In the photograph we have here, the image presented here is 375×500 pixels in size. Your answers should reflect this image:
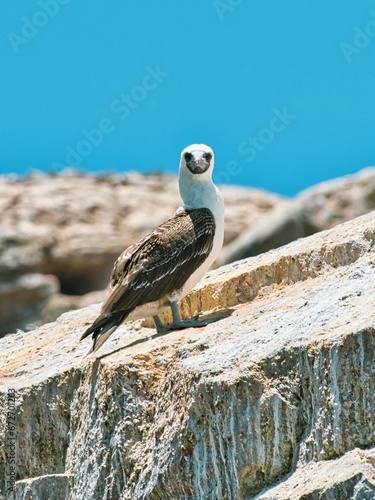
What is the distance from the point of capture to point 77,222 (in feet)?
114

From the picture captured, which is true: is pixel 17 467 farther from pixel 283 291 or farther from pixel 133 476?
pixel 283 291

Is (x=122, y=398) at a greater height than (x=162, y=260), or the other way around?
(x=162, y=260)

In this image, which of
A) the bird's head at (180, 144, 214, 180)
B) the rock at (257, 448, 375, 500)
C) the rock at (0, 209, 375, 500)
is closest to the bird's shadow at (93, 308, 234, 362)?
the rock at (0, 209, 375, 500)

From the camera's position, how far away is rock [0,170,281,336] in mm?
33000

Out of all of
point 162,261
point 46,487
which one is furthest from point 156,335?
point 46,487

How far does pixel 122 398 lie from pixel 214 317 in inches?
68.4

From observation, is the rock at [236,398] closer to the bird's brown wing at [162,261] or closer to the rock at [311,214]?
the bird's brown wing at [162,261]

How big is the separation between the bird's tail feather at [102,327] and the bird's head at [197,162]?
2.28m

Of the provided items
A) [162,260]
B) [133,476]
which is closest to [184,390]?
[133,476]

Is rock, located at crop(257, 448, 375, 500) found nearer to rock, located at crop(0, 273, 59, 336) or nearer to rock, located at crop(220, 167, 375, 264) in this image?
rock, located at crop(220, 167, 375, 264)

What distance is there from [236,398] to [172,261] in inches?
112

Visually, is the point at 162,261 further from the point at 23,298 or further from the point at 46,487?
the point at 23,298

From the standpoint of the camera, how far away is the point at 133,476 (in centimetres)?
816

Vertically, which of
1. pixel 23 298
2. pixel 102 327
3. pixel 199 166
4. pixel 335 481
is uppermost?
pixel 23 298
